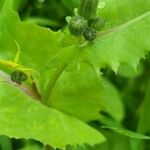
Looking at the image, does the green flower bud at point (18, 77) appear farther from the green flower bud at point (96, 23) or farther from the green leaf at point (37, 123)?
the green flower bud at point (96, 23)

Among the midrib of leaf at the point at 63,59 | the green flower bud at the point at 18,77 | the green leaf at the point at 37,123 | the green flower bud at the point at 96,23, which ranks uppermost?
the green flower bud at the point at 96,23

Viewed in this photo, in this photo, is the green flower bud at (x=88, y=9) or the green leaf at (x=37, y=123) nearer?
the green flower bud at (x=88, y=9)

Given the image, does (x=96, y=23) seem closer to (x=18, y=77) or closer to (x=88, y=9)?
(x=88, y=9)

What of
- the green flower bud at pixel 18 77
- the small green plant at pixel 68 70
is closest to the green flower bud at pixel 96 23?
the small green plant at pixel 68 70

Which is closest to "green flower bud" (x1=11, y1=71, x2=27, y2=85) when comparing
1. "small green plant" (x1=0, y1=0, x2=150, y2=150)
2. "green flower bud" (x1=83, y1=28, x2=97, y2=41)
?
"small green plant" (x1=0, y1=0, x2=150, y2=150)

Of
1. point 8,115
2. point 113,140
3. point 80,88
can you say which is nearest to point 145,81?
point 113,140

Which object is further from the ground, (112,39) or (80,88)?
(112,39)

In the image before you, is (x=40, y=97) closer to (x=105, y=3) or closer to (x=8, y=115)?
(x=8, y=115)

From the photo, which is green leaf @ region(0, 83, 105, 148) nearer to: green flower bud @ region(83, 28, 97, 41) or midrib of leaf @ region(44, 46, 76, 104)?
midrib of leaf @ region(44, 46, 76, 104)
